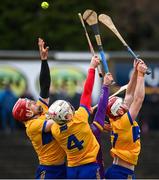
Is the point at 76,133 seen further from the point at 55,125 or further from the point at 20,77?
the point at 20,77

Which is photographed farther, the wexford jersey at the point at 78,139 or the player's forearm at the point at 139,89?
the player's forearm at the point at 139,89

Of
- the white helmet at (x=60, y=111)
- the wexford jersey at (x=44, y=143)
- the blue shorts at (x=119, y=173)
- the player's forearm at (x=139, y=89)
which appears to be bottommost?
the blue shorts at (x=119, y=173)

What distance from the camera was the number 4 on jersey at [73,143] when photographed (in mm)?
8523

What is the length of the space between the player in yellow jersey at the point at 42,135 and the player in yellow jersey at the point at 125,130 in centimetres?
58

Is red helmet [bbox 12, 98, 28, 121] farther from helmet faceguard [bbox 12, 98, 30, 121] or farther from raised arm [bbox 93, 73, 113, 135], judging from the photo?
raised arm [bbox 93, 73, 113, 135]

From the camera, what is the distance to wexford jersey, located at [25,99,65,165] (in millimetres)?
8805

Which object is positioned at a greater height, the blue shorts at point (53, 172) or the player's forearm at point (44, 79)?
the player's forearm at point (44, 79)

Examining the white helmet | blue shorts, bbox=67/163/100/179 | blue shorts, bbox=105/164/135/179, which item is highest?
the white helmet

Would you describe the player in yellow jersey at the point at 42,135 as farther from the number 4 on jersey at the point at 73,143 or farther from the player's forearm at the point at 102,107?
the player's forearm at the point at 102,107

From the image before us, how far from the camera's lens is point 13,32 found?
26.8m

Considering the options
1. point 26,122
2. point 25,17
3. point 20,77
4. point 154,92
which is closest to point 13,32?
point 25,17

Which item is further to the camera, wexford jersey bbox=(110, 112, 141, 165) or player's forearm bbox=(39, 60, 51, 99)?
player's forearm bbox=(39, 60, 51, 99)

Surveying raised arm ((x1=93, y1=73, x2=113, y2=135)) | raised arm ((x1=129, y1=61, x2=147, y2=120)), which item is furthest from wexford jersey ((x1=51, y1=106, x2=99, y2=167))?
raised arm ((x1=129, y1=61, x2=147, y2=120))

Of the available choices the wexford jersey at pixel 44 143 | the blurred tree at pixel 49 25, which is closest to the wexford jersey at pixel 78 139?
the wexford jersey at pixel 44 143
